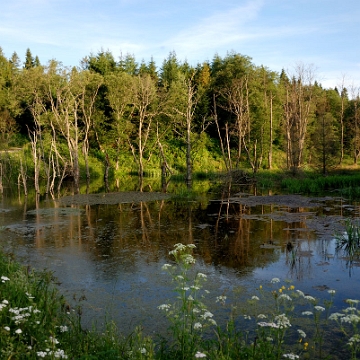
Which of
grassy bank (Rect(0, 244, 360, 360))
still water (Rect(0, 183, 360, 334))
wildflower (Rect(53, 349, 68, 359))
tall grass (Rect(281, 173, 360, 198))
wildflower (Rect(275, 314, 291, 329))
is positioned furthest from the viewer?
tall grass (Rect(281, 173, 360, 198))

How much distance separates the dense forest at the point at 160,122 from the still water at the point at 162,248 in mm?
14802

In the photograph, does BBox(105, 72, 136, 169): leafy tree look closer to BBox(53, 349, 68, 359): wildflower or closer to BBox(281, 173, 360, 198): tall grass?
BBox(281, 173, 360, 198): tall grass

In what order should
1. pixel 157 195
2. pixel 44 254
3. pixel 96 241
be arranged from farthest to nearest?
pixel 157 195 → pixel 96 241 → pixel 44 254

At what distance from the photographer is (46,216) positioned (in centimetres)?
1548

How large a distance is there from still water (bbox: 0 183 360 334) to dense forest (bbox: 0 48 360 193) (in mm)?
14802

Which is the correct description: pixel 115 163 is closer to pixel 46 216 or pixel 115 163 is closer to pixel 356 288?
pixel 46 216

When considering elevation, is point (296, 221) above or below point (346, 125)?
below

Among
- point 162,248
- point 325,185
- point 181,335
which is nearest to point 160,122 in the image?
point 325,185

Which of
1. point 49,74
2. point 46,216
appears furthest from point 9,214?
point 49,74

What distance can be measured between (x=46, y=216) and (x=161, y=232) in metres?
5.38

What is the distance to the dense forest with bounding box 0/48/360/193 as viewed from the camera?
3183cm

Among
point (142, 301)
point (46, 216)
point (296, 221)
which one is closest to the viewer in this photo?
point (142, 301)

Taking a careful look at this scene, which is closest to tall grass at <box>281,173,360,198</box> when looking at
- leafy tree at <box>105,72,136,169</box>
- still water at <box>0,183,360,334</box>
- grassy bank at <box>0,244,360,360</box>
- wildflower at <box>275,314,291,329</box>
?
still water at <box>0,183,360,334</box>

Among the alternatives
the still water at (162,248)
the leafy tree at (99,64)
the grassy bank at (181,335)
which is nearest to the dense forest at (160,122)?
the leafy tree at (99,64)
